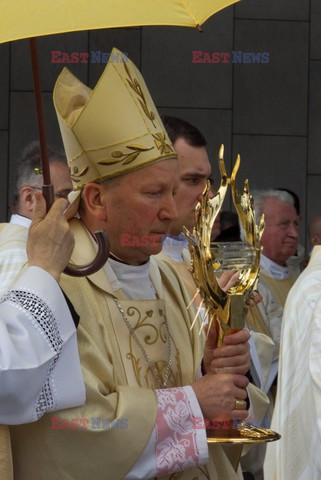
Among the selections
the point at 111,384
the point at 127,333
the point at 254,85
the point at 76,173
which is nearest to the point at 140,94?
the point at 76,173

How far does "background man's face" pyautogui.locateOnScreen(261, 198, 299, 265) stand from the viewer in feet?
27.1

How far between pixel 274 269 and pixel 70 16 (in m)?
5.12

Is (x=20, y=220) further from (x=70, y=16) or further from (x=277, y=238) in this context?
(x=277, y=238)

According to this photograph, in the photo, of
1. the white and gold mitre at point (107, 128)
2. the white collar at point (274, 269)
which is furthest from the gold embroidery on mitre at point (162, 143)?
the white collar at point (274, 269)

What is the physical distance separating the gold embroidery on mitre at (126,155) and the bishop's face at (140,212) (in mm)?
44

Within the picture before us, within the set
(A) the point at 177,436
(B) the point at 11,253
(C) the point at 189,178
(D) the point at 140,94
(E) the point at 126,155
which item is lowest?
(A) the point at 177,436

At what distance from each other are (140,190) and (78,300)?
0.38 metres

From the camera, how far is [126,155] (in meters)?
3.74

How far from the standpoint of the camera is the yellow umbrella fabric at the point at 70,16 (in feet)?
10.6

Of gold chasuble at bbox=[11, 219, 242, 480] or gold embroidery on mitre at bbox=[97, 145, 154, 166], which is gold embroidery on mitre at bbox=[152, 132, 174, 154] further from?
gold chasuble at bbox=[11, 219, 242, 480]

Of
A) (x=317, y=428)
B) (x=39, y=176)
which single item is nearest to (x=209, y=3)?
(x=317, y=428)

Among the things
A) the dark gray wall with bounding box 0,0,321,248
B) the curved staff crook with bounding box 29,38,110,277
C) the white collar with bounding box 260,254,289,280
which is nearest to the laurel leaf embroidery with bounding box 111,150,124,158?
the curved staff crook with bounding box 29,38,110,277

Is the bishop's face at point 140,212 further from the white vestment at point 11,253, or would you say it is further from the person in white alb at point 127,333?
the white vestment at point 11,253

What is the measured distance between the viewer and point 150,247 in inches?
144
